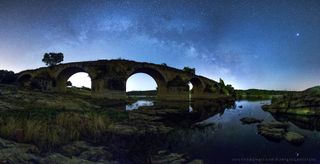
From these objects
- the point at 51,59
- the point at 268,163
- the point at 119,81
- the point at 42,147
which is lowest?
the point at 268,163

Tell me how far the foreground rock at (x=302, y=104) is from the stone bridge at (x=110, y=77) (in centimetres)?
3080

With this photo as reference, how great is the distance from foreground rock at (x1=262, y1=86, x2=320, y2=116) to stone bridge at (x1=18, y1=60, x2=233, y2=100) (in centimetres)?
3080

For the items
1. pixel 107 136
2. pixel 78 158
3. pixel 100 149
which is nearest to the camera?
pixel 78 158

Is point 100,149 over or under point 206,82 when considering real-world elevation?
under

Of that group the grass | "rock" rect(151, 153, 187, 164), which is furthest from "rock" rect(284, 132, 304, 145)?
the grass

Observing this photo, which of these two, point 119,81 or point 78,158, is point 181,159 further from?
point 119,81

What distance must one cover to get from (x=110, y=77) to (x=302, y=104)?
119ft

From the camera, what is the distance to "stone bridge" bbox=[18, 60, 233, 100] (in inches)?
2069

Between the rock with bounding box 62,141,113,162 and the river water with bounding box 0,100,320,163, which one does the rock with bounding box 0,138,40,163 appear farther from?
the river water with bounding box 0,100,320,163

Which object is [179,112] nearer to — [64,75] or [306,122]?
[306,122]

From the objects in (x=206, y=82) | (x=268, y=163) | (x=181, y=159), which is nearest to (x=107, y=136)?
(x=181, y=159)

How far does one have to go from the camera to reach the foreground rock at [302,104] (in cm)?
3069

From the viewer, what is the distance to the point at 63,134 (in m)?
12.5

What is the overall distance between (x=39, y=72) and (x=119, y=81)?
22.6m
